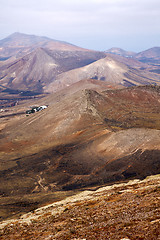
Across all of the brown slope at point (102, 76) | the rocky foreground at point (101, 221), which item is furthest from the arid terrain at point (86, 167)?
the brown slope at point (102, 76)

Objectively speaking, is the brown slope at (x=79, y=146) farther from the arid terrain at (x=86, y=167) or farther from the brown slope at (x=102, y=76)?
the brown slope at (x=102, y=76)

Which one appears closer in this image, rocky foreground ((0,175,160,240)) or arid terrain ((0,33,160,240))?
rocky foreground ((0,175,160,240))

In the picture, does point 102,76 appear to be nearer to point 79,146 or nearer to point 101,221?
point 79,146

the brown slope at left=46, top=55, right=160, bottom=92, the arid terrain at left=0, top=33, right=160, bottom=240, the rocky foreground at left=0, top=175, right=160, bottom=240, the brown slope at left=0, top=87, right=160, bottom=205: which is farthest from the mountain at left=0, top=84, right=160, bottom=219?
the brown slope at left=46, top=55, right=160, bottom=92

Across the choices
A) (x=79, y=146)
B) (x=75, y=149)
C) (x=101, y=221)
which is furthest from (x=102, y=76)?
(x=101, y=221)

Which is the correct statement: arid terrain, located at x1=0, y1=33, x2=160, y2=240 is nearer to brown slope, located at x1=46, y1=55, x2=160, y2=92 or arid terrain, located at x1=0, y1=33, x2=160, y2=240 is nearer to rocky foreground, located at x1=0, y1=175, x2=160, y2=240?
rocky foreground, located at x1=0, y1=175, x2=160, y2=240

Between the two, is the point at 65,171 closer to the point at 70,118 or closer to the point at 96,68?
the point at 70,118

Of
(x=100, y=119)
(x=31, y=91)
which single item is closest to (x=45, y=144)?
(x=100, y=119)
